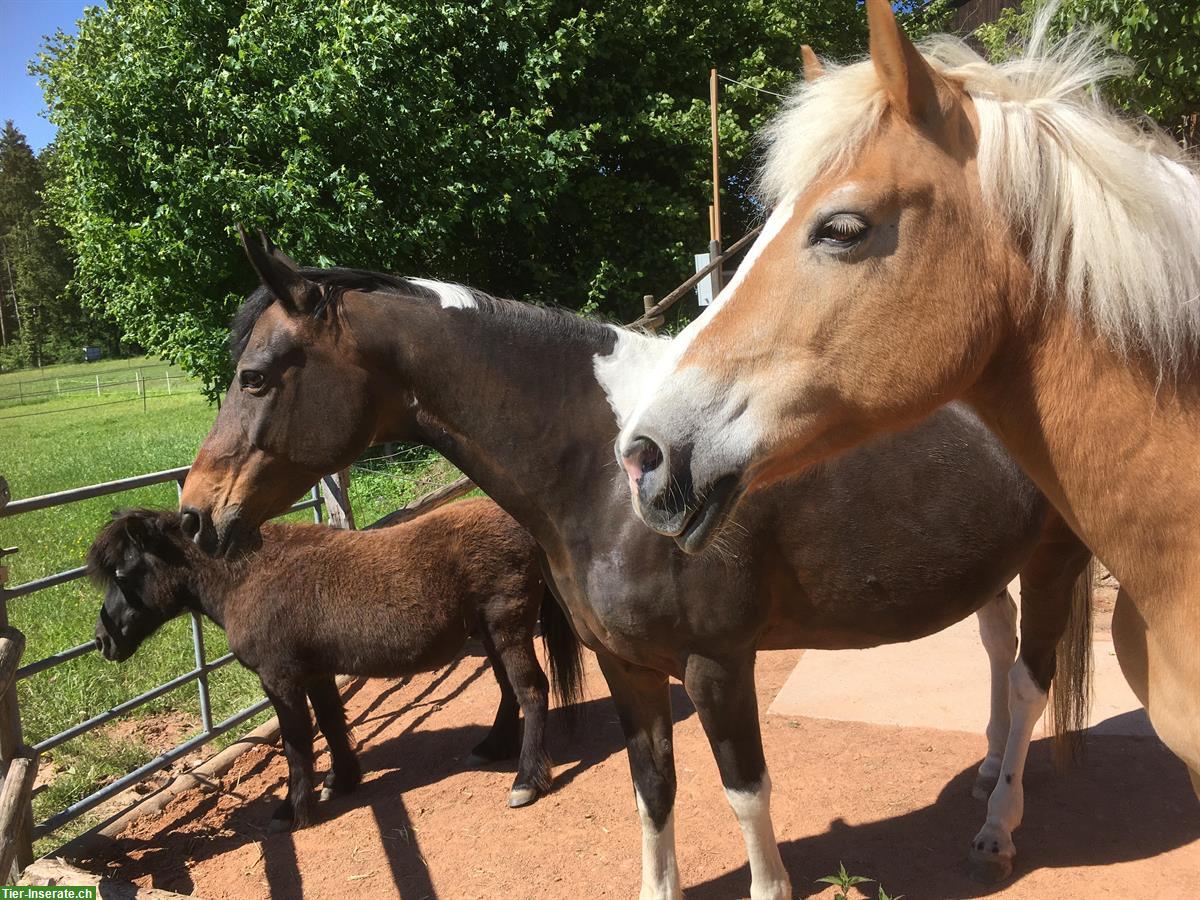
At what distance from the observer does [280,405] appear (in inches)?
96.3

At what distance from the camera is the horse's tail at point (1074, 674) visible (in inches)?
125

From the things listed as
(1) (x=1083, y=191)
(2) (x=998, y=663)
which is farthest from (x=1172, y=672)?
(2) (x=998, y=663)

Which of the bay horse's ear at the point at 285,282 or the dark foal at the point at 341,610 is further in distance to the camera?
the dark foal at the point at 341,610

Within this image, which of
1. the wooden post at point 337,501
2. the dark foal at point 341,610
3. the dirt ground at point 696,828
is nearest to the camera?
the dirt ground at point 696,828

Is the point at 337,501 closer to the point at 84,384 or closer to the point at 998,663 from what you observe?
the point at 998,663

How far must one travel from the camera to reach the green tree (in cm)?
415

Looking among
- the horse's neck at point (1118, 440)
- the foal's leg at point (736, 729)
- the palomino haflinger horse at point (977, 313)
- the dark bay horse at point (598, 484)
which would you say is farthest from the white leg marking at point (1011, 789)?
the horse's neck at point (1118, 440)

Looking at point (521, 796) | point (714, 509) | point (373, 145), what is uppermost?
point (373, 145)

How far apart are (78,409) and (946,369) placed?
32463mm

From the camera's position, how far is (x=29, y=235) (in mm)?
53219

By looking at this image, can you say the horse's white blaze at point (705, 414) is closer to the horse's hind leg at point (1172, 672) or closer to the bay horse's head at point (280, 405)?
the horse's hind leg at point (1172, 672)

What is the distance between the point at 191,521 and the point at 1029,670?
3082 mm

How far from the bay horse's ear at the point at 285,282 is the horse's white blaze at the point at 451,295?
0.32 m

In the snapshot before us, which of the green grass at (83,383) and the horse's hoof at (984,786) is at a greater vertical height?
the green grass at (83,383)
